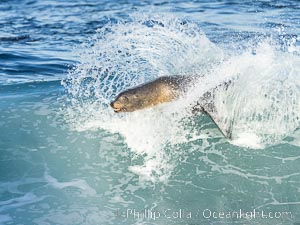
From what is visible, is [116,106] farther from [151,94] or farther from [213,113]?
[213,113]

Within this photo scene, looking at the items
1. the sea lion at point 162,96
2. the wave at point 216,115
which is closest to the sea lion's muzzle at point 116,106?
the sea lion at point 162,96

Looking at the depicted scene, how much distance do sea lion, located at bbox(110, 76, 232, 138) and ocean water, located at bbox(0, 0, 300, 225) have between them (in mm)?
97

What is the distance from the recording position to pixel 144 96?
7.39m

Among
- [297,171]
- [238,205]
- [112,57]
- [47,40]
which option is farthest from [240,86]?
[47,40]

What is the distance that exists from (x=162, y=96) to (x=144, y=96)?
0.24m

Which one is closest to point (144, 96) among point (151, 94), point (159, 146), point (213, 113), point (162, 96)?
point (151, 94)

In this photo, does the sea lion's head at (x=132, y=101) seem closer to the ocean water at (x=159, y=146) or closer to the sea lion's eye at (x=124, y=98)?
the sea lion's eye at (x=124, y=98)

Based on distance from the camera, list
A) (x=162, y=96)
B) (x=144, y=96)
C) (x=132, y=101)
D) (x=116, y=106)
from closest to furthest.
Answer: (x=116, y=106) → (x=132, y=101) → (x=144, y=96) → (x=162, y=96)

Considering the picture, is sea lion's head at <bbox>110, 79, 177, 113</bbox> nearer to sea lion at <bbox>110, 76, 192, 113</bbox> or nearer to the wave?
sea lion at <bbox>110, 76, 192, 113</bbox>

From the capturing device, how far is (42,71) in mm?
12516

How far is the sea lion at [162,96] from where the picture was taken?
23.7 feet

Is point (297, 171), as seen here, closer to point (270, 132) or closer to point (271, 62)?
point (270, 132)

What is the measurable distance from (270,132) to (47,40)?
9.18 meters

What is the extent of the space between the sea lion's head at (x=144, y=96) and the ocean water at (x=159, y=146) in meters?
0.16
